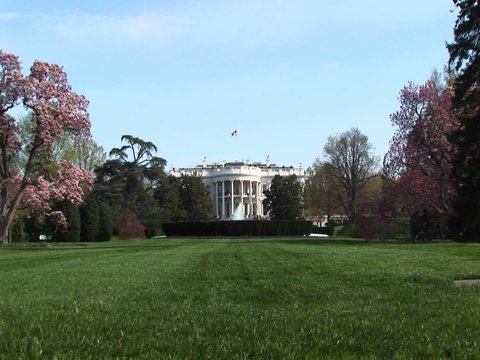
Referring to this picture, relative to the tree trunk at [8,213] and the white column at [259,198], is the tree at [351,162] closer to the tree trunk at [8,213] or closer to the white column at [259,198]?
the tree trunk at [8,213]

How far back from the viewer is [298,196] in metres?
106

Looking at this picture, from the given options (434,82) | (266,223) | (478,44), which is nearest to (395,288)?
(478,44)

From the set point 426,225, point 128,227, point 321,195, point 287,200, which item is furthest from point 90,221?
point 287,200

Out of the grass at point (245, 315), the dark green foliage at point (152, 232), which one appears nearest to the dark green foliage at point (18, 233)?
the dark green foliage at point (152, 232)

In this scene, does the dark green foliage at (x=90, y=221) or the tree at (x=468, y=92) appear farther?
the dark green foliage at (x=90, y=221)

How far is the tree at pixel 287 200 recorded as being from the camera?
343ft

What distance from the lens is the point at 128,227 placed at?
7544 cm

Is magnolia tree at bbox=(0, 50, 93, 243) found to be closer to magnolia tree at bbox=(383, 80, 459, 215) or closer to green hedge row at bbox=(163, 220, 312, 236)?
magnolia tree at bbox=(383, 80, 459, 215)

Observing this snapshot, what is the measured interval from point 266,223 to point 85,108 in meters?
34.1

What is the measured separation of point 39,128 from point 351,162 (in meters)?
51.8

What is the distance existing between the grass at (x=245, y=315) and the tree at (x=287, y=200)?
292ft

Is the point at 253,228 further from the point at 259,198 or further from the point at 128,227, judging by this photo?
the point at 259,198

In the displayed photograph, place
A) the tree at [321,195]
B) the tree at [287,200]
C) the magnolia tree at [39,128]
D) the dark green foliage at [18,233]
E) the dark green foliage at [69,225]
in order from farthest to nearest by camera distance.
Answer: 1. the tree at [287,200]
2. the tree at [321,195]
3. the dark green foliage at [69,225]
4. the dark green foliage at [18,233]
5. the magnolia tree at [39,128]

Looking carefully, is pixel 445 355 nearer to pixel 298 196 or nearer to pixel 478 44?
pixel 478 44
